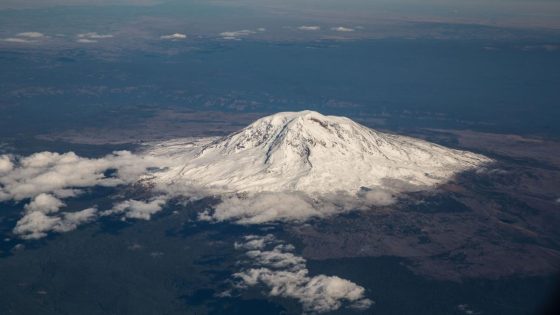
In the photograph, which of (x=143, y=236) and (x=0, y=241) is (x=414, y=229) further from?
(x=0, y=241)

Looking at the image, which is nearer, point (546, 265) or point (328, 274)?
point (328, 274)

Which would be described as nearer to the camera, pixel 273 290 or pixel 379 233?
pixel 273 290

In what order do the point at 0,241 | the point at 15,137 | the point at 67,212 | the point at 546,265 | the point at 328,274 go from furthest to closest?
the point at 15,137
the point at 67,212
the point at 0,241
the point at 546,265
the point at 328,274

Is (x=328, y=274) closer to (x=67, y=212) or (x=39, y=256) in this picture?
(x=39, y=256)

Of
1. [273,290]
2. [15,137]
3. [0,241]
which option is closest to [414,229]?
[273,290]

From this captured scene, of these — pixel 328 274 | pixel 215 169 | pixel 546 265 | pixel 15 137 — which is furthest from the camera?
pixel 15 137

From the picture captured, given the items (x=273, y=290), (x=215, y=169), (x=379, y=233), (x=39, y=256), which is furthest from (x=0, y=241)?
(x=379, y=233)
